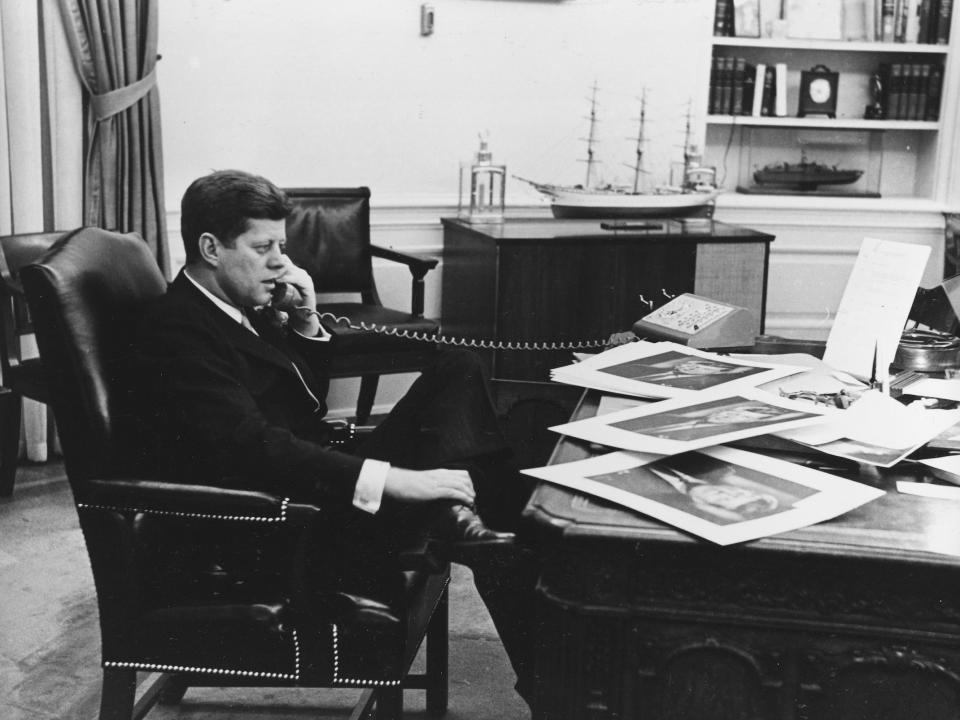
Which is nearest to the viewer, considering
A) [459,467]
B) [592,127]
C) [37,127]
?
[459,467]

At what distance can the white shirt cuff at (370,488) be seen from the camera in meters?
1.67

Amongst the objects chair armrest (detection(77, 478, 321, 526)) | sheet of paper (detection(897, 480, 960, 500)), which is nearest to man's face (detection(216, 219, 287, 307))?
chair armrest (detection(77, 478, 321, 526))

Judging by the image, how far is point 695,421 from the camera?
5.33 feet

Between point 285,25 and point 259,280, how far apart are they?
8.42 ft

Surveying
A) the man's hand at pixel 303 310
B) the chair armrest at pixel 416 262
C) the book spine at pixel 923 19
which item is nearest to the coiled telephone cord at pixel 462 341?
the chair armrest at pixel 416 262

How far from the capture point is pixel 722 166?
205 inches

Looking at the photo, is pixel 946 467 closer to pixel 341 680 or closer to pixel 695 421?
pixel 695 421

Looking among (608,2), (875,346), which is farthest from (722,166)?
(875,346)

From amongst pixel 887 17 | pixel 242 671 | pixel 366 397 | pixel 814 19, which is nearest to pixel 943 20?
pixel 887 17

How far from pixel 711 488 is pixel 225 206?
3.22 ft

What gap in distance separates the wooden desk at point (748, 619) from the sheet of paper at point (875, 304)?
639mm

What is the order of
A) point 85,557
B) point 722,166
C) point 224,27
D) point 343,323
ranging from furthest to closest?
point 722,166 → point 224,27 → point 343,323 → point 85,557

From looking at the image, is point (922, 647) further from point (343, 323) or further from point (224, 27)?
point (224, 27)

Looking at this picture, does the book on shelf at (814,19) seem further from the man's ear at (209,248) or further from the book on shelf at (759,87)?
the man's ear at (209,248)
